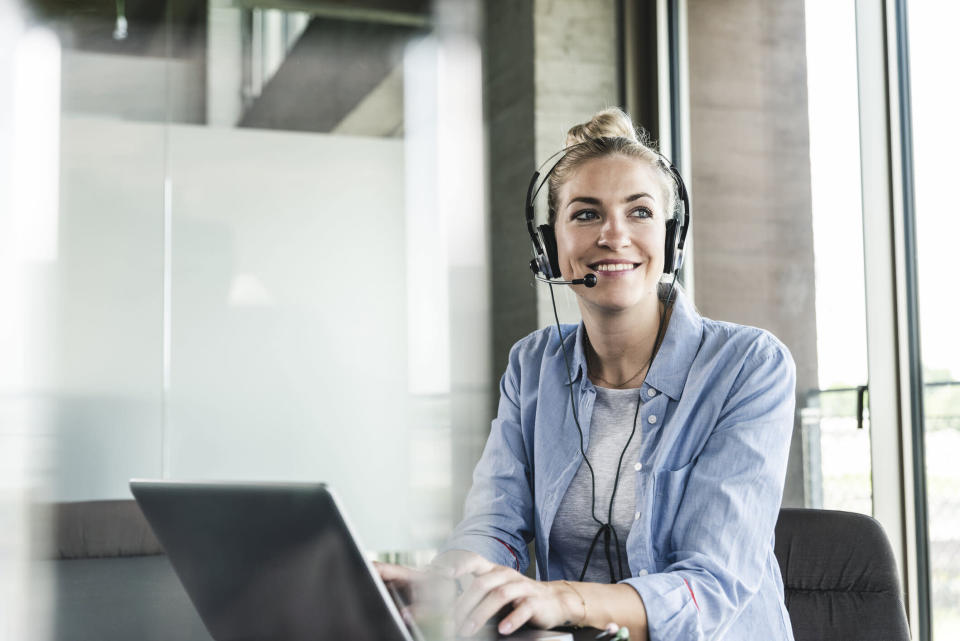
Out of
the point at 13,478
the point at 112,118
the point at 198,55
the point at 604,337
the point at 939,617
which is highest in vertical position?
the point at 198,55

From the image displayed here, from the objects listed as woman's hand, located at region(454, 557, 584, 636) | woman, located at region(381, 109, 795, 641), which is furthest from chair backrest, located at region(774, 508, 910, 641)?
woman's hand, located at region(454, 557, 584, 636)

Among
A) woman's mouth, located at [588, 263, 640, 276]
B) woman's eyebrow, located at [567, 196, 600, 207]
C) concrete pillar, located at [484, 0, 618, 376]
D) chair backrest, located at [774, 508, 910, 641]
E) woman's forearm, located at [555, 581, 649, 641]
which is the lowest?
chair backrest, located at [774, 508, 910, 641]

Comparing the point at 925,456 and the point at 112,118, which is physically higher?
the point at 112,118

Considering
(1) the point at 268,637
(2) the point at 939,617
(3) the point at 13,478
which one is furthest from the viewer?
(3) the point at 13,478

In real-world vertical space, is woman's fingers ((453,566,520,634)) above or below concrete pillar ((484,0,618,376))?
below

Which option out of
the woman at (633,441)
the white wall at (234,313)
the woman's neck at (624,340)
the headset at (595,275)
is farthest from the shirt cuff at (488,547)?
the white wall at (234,313)

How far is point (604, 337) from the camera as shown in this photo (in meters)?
1.45

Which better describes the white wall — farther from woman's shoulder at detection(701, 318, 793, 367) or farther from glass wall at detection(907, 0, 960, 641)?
woman's shoulder at detection(701, 318, 793, 367)

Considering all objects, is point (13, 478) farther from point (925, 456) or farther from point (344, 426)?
Result: point (925, 456)

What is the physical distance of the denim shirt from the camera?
1087mm

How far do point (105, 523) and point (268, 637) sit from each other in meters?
1.28

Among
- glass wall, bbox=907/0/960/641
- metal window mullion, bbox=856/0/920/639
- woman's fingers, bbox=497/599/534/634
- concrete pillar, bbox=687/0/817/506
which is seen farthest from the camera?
concrete pillar, bbox=687/0/817/506

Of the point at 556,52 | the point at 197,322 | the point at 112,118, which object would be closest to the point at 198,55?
the point at 112,118

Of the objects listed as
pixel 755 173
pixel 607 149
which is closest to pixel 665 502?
pixel 607 149
